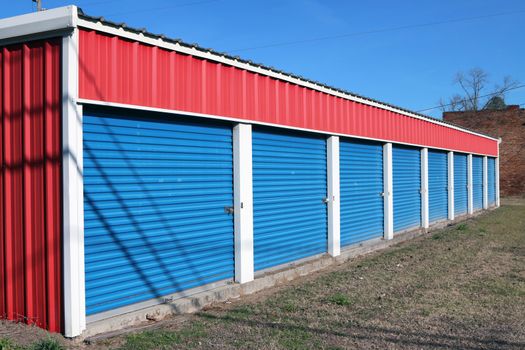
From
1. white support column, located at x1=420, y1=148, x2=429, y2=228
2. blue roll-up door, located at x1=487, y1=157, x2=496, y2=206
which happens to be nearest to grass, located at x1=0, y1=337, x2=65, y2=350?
white support column, located at x1=420, y1=148, x2=429, y2=228

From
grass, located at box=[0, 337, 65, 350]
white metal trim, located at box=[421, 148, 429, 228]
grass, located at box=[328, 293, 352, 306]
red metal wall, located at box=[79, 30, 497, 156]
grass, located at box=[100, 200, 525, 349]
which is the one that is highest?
red metal wall, located at box=[79, 30, 497, 156]

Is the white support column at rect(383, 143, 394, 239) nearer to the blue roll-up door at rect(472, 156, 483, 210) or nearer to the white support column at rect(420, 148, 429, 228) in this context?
the white support column at rect(420, 148, 429, 228)

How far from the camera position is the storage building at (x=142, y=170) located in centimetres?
587

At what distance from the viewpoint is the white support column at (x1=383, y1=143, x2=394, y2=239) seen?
580 inches

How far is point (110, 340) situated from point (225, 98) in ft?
13.5

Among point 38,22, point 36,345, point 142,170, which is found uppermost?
point 38,22

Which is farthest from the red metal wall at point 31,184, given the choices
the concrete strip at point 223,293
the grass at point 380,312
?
the grass at point 380,312

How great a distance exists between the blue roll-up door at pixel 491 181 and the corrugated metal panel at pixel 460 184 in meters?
5.56

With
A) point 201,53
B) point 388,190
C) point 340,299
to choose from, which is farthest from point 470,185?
point 201,53

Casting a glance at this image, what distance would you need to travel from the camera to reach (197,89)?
25.2 ft

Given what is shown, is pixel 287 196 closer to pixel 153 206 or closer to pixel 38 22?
pixel 153 206

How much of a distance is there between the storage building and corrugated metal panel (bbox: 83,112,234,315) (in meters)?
0.02

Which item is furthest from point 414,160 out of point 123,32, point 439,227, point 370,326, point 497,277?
point 123,32

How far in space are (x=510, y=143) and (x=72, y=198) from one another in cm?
3494
